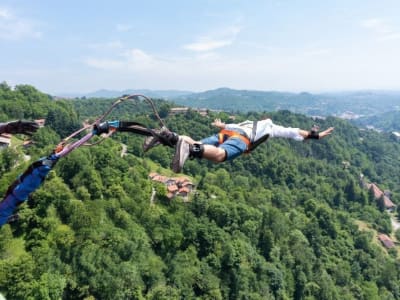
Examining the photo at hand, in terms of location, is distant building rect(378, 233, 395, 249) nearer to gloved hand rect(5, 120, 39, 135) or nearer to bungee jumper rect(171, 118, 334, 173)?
bungee jumper rect(171, 118, 334, 173)

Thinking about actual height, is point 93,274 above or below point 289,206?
above

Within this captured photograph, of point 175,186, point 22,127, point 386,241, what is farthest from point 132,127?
point 386,241

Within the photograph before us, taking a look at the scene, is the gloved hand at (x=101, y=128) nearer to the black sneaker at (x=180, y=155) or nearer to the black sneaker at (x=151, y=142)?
the black sneaker at (x=151, y=142)

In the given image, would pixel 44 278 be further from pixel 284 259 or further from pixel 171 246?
pixel 284 259

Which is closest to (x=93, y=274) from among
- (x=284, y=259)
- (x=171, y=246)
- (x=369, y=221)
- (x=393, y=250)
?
(x=171, y=246)

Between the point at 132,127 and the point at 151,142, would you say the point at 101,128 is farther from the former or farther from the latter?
the point at 151,142

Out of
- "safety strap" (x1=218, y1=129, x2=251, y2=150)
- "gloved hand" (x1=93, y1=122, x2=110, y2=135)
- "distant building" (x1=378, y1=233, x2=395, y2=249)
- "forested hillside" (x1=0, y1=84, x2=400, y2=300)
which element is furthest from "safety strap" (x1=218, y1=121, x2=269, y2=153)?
"distant building" (x1=378, y1=233, x2=395, y2=249)
